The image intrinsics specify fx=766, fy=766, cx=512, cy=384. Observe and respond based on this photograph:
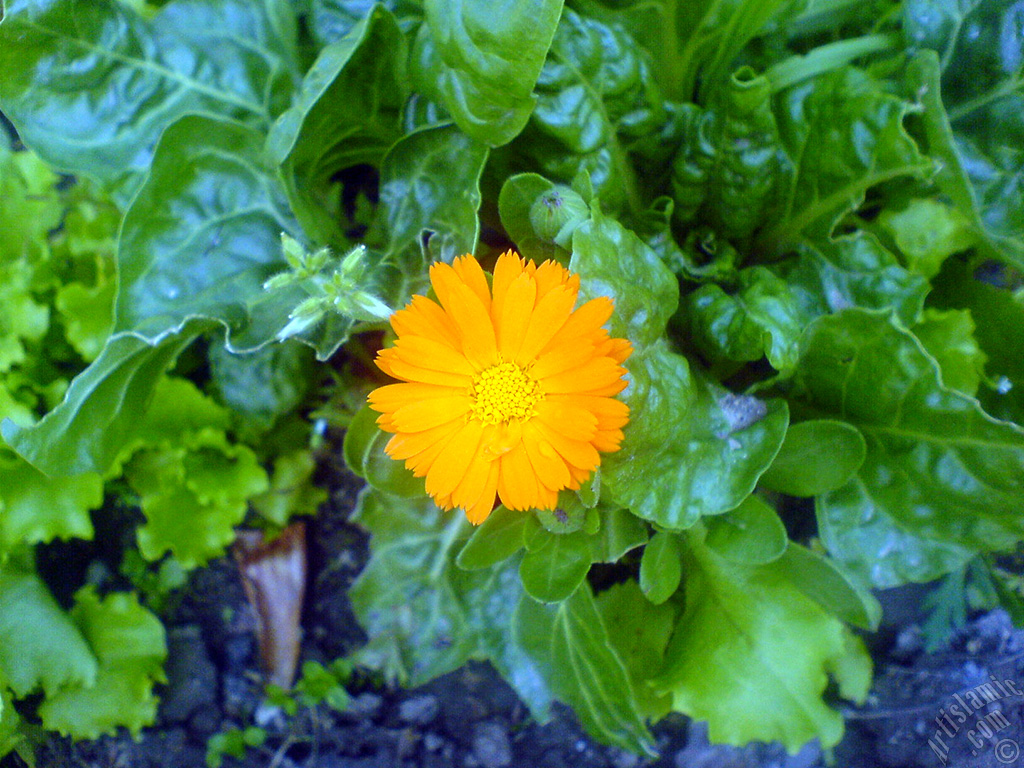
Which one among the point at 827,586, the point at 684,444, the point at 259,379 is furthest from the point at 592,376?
the point at 259,379

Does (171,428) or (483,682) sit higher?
(171,428)

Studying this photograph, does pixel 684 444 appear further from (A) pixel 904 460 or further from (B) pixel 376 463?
(B) pixel 376 463

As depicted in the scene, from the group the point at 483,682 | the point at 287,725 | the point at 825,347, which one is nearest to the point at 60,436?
the point at 287,725

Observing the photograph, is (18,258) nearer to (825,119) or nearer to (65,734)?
(65,734)

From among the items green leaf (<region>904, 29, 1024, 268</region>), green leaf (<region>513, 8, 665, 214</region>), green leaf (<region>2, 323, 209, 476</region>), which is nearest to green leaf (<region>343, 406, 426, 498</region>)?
green leaf (<region>2, 323, 209, 476</region>)

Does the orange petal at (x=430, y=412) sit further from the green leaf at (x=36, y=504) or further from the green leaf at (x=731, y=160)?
the green leaf at (x=36, y=504)

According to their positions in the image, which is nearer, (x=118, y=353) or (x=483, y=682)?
(x=118, y=353)
